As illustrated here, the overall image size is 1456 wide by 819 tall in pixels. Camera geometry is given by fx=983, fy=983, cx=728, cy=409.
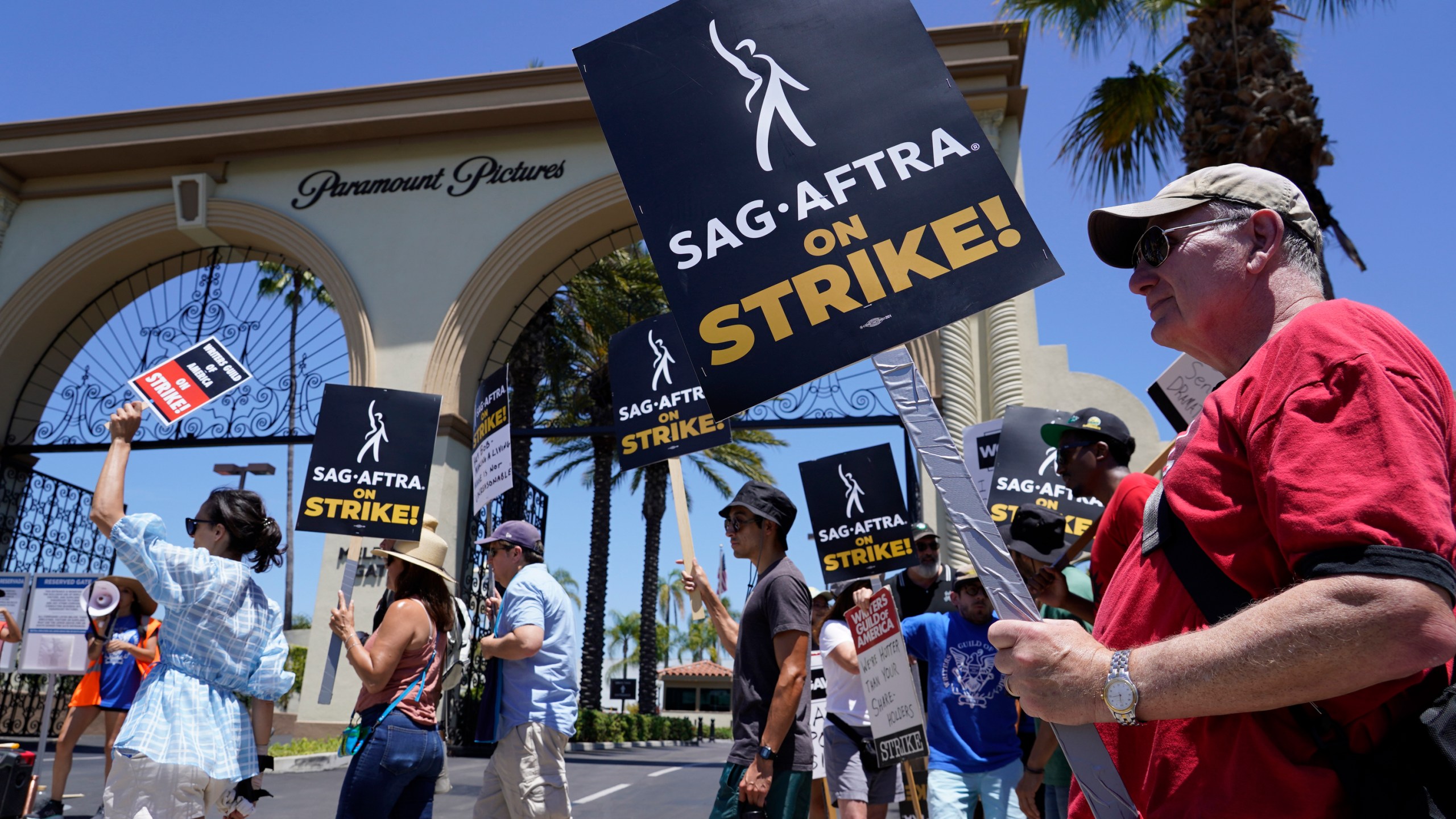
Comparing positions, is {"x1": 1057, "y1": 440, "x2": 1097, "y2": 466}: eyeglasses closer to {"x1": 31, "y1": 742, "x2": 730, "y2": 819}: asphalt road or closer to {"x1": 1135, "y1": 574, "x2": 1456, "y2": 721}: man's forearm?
{"x1": 1135, "y1": 574, "x2": 1456, "y2": 721}: man's forearm

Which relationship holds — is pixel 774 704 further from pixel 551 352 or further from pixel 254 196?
pixel 551 352

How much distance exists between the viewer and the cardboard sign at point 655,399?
6.67 meters

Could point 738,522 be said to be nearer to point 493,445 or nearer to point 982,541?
point 982,541

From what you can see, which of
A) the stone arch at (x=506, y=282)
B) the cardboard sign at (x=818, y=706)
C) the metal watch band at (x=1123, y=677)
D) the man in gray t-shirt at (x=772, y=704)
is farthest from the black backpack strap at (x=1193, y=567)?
the stone arch at (x=506, y=282)

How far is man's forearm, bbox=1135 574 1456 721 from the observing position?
3.36 feet

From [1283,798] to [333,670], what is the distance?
14.1 feet

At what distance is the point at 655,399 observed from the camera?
22.7 feet

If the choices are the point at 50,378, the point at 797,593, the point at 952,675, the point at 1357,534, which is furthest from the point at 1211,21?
the point at 50,378

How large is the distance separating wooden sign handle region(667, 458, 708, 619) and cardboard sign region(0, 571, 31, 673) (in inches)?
302

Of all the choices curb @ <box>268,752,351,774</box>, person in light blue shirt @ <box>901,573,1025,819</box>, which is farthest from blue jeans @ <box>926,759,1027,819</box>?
curb @ <box>268,752,351,774</box>

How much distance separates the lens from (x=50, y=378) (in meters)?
14.8

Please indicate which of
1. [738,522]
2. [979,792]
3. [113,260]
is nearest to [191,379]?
[738,522]

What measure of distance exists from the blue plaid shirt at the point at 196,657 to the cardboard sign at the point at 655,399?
3.26m

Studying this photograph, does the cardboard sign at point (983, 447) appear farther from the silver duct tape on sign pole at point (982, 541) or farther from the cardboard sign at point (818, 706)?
the silver duct tape on sign pole at point (982, 541)
